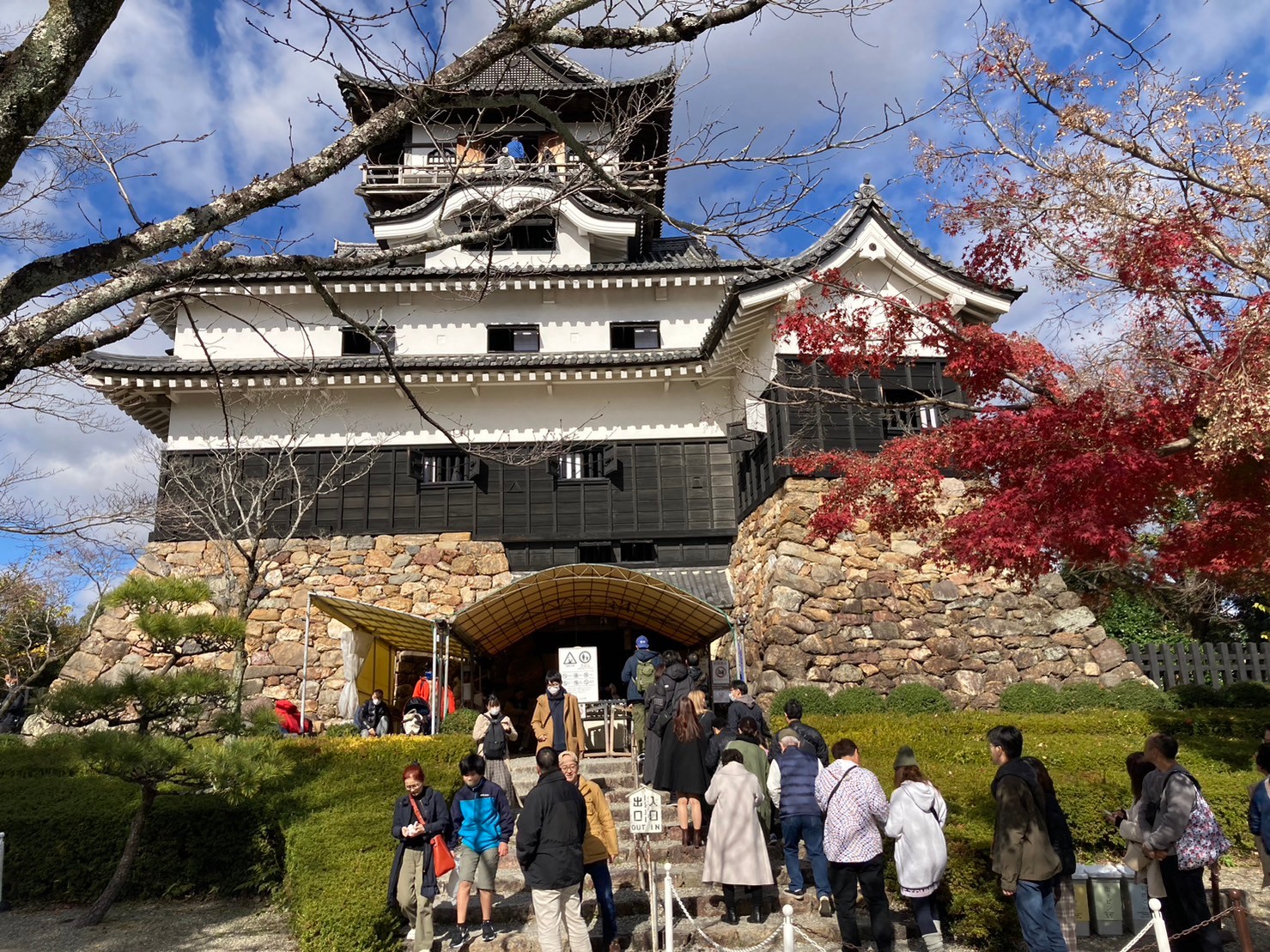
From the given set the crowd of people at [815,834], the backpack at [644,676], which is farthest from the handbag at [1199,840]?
the backpack at [644,676]

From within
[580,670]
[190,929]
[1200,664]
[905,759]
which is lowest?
[190,929]

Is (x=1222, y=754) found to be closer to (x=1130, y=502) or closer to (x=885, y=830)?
(x=1130, y=502)

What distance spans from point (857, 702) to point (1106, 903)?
6.16 meters

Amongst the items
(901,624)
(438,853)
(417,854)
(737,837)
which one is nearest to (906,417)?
(901,624)

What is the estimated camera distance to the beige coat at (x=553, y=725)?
10.8 meters

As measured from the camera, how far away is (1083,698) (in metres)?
13.8

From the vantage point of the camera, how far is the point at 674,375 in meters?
19.0

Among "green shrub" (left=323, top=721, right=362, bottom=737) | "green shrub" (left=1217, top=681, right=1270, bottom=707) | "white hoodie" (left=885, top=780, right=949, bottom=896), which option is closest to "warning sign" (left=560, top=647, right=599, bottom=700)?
"green shrub" (left=323, top=721, right=362, bottom=737)

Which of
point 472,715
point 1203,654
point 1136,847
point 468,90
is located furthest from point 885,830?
point 1203,654

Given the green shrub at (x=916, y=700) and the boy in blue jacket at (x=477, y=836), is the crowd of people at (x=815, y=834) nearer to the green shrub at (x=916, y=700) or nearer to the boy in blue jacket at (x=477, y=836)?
the boy in blue jacket at (x=477, y=836)

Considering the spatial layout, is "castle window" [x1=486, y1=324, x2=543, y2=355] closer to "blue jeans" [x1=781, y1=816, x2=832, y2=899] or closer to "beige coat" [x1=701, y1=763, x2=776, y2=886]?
"beige coat" [x1=701, y1=763, x2=776, y2=886]

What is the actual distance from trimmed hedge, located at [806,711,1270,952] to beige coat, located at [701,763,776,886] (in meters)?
1.62

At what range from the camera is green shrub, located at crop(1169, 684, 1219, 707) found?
48.4 ft

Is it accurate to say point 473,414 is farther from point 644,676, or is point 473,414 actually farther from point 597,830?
point 597,830
